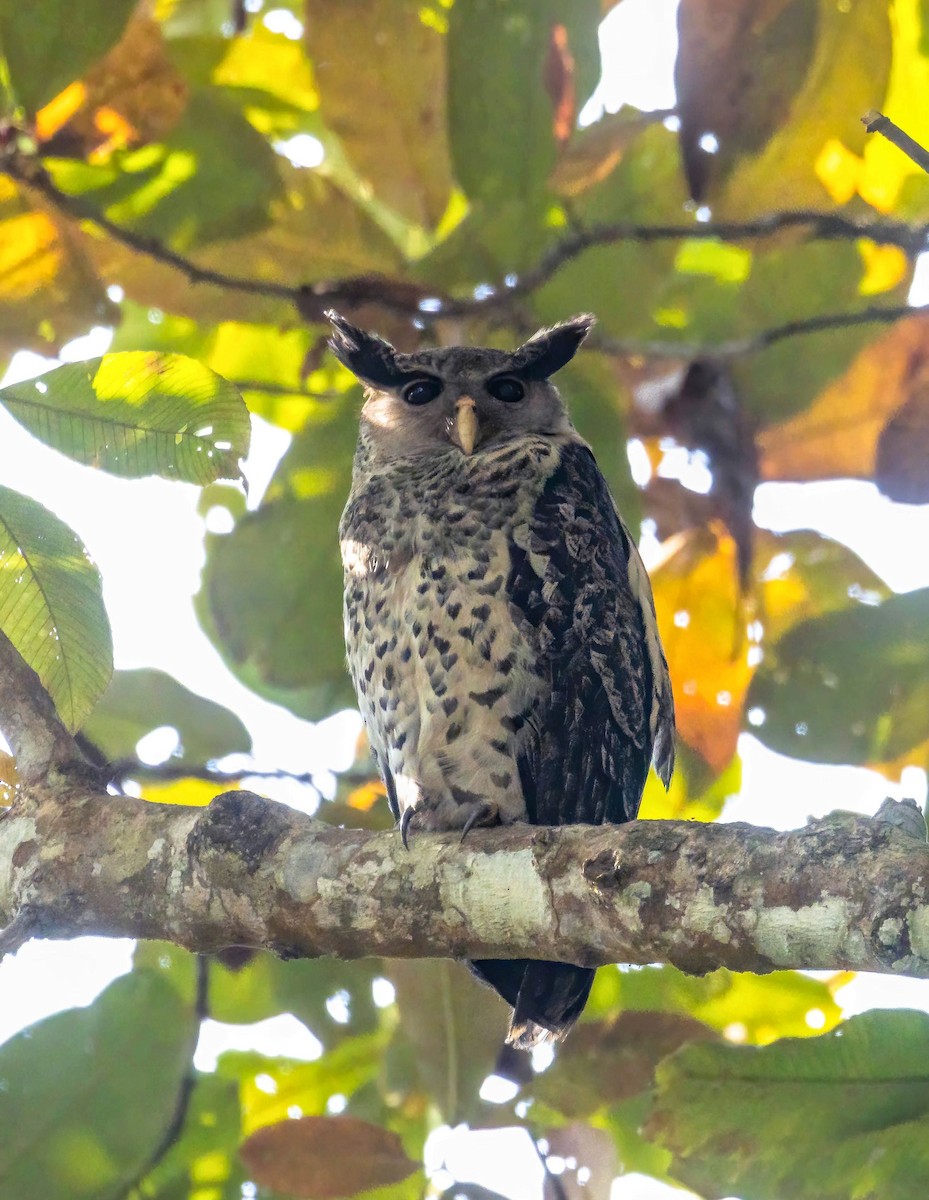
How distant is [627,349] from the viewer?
10.7 feet

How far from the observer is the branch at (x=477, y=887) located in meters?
1.58

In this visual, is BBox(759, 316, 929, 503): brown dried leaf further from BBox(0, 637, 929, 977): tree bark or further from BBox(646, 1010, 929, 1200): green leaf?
BBox(0, 637, 929, 977): tree bark

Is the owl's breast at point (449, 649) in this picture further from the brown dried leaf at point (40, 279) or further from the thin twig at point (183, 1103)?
the brown dried leaf at point (40, 279)

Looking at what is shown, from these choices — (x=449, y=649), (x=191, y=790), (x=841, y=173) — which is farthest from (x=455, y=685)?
(x=841, y=173)

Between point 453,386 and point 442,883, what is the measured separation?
170 centimetres

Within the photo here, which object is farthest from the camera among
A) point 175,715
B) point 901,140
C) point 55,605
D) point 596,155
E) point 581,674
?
point 596,155

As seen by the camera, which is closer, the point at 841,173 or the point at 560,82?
the point at 560,82

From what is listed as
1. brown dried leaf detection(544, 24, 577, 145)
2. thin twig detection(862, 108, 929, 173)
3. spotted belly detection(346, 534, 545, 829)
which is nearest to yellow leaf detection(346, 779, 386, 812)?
spotted belly detection(346, 534, 545, 829)

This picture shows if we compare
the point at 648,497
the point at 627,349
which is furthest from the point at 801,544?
the point at 627,349

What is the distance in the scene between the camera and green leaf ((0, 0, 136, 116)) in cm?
266

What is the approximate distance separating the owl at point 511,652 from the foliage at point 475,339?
0.12 m

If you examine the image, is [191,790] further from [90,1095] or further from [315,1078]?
[315,1078]

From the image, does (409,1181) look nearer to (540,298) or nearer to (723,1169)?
(723,1169)

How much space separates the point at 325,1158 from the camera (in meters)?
2.64
